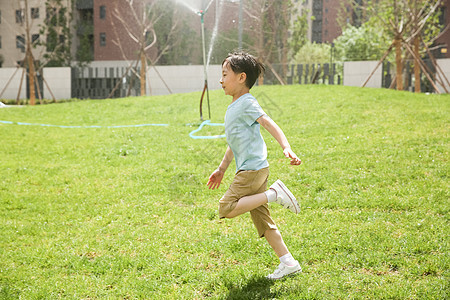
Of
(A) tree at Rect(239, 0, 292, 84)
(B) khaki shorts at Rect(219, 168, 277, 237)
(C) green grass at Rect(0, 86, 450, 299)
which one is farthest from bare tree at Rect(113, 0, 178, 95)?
(B) khaki shorts at Rect(219, 168, 277, 237)

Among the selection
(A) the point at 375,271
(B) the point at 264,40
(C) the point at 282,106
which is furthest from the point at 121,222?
(C) the point at 282,106

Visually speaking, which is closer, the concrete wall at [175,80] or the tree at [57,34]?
the concrete wall at [175,80]

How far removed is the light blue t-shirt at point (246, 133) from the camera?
11.8ft

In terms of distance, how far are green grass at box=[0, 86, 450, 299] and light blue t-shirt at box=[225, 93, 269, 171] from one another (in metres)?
1.08

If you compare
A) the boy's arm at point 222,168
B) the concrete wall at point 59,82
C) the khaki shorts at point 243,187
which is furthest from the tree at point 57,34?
the khaki shorts at point 243,187

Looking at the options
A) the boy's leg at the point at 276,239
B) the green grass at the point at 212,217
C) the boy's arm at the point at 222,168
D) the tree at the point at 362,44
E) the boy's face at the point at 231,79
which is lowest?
the green grass at the point at 212,217

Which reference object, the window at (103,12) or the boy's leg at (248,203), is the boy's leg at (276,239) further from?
the window at (103,12)

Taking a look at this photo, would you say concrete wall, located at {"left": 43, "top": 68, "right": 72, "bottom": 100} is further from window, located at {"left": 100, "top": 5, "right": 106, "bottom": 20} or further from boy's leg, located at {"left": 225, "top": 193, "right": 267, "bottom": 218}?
boy's leg, located at {"left": 225, "top": 193, "right": 267, "bottom": 218}

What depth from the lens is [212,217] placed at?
5.66m

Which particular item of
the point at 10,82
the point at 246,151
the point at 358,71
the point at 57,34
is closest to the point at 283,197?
the point at 246,151

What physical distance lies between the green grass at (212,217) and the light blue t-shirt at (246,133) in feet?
3.54

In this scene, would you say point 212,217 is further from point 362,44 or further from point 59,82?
point 362,44

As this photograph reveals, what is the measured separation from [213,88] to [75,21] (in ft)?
87.1

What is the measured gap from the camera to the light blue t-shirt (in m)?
3.58
